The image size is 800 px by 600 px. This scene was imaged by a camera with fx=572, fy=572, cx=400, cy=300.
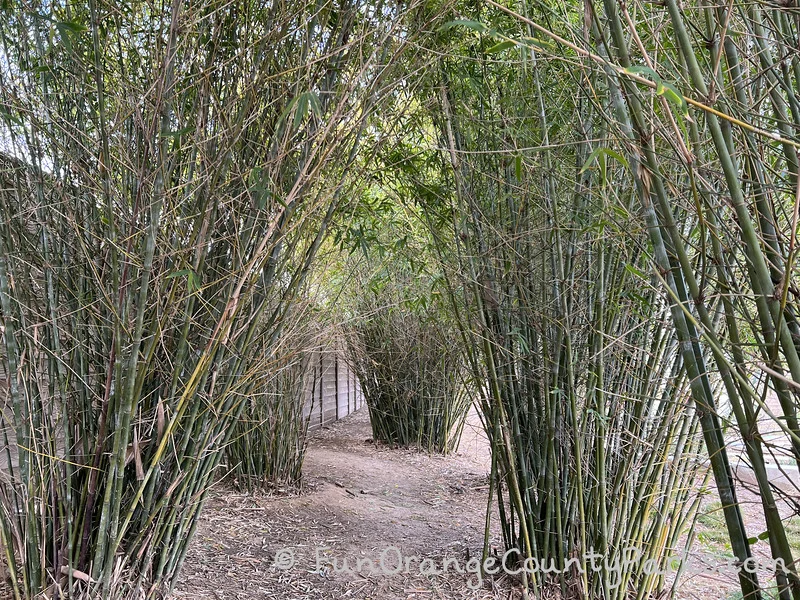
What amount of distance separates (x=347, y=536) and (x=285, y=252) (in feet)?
6.13

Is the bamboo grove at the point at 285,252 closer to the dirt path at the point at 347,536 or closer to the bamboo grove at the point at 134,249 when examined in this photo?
the bamboo grove at the point at 134,249

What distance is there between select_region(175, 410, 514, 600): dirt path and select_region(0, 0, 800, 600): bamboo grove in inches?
18.5

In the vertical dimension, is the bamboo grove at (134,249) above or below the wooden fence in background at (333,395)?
above

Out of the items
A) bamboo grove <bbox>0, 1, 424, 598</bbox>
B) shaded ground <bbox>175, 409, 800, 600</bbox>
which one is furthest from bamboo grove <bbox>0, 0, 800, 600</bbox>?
shaded ground <bbox>175, 409, 800, 600</bbox>

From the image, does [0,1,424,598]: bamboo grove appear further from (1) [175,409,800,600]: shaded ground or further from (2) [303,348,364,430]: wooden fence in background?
(2) [303,348,364,430]: wooden fence in background

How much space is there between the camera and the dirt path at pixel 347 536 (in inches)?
94.1

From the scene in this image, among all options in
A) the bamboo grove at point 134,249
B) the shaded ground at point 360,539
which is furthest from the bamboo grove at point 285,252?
the shaded ground at point 360,539

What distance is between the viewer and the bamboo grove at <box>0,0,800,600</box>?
1.45 m

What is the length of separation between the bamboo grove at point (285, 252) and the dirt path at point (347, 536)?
0.47 metres

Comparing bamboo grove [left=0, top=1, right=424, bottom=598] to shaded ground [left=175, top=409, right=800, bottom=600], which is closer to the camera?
bamboo grove [left=0, top=1, right=424, bottom=598]

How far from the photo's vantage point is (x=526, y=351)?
2.12 m

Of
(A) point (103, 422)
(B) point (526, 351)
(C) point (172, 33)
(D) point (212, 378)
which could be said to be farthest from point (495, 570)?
(C) point (172, 33)

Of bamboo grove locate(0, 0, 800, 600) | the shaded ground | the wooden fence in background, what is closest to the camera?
bamboo grove locate(0, 0, 800, 600)

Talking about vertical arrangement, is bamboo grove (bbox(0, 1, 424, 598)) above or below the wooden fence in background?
above
